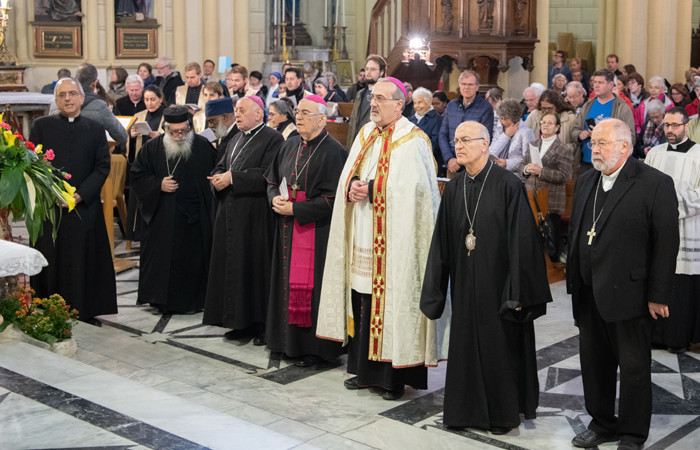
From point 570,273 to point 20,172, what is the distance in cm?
316

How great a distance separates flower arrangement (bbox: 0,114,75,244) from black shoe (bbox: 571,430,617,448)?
10.6 feet

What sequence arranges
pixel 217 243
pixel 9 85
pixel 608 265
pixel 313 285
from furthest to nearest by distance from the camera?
pixel 9 85, pixel 217 243, pixel 313 285, pixel 608 265

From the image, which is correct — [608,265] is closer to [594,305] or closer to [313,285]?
[594,305]

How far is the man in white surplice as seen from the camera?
5.63m

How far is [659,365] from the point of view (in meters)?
6.44

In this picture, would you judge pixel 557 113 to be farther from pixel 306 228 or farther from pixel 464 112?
pixel 306 228

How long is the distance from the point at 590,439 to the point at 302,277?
221 cm

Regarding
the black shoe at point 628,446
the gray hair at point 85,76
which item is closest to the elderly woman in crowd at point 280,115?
the gray hair at point 85,76

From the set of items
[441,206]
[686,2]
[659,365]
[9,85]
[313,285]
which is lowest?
[659,365]

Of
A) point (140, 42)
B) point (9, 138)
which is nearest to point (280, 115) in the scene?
point (9, 138)

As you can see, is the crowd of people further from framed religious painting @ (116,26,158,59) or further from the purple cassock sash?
framed religious painting @ (116,26,158,59)

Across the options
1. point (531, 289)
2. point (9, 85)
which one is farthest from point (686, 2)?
point (531, 289)

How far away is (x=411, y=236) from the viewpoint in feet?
18.6

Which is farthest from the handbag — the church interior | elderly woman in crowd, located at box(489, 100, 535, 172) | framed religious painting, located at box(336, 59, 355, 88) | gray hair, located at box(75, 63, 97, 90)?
framed religious painting, located at box(336, 59, 355, 88)
